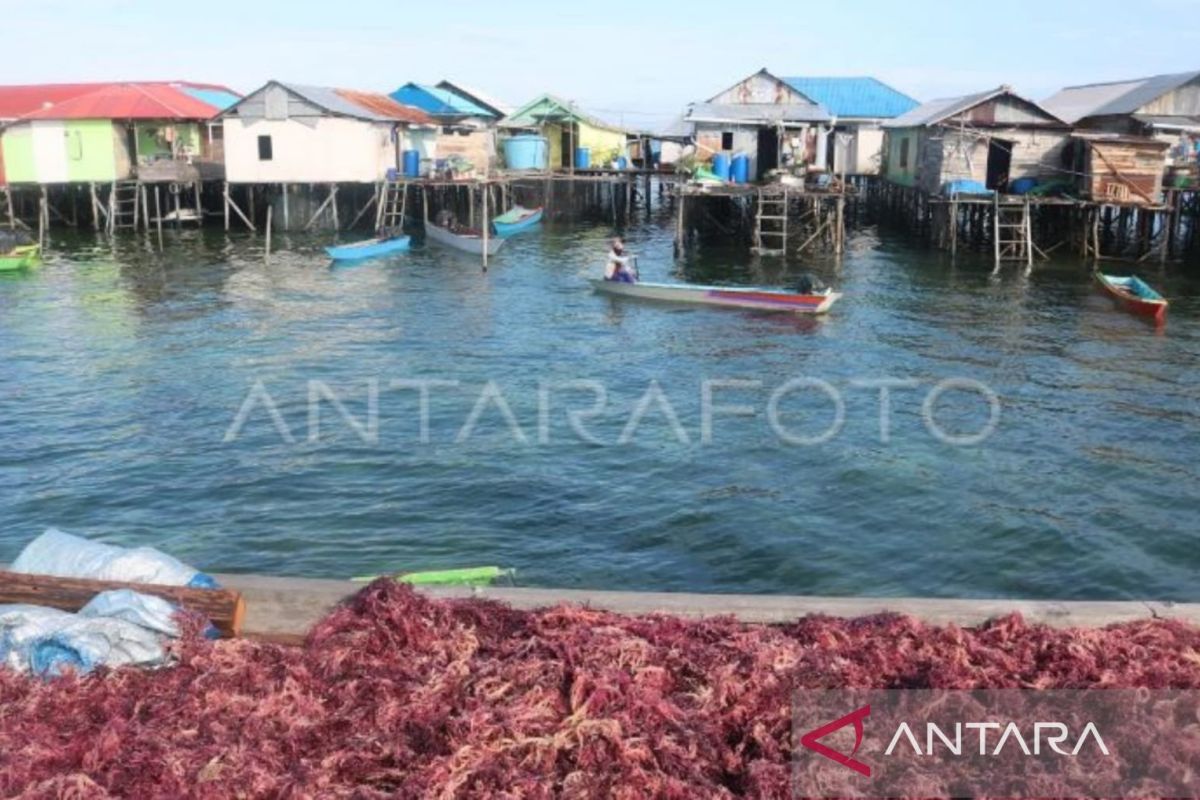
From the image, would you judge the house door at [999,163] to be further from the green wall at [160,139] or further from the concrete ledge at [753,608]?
the concrete ledge at [753,608]

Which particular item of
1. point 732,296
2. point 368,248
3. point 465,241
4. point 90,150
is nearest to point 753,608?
point 732,296

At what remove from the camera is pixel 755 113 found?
4753cm

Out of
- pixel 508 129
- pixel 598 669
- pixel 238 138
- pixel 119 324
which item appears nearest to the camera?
pixel 598 669

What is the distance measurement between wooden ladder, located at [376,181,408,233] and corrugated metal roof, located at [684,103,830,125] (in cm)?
1246

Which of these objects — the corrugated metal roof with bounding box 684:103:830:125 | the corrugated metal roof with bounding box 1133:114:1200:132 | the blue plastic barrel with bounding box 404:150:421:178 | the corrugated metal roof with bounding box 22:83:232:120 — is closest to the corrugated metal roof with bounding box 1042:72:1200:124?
the corrugated metal roof with bounding box 1133:114:1200:132

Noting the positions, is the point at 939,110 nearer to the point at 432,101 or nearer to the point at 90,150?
the point at 432,101

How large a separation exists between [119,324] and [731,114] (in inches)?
1102

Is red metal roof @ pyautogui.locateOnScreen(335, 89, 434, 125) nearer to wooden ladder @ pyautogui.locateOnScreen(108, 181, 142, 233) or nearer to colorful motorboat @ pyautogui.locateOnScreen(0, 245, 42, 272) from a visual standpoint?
wooden ladder @ pyautogui.locateOnScreen(108, 181, 142, 233)

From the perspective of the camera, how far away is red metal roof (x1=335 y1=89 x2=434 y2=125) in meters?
48.2

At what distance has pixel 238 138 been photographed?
44125mm

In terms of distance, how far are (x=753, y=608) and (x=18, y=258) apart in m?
34.0

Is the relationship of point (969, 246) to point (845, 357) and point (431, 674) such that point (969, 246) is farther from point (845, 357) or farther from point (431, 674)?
point (431, 674)

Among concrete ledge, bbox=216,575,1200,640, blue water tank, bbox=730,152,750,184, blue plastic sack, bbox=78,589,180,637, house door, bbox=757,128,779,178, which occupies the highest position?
house door, bbox=757,128,779,178

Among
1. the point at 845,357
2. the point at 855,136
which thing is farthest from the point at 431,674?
the point at 855,136
